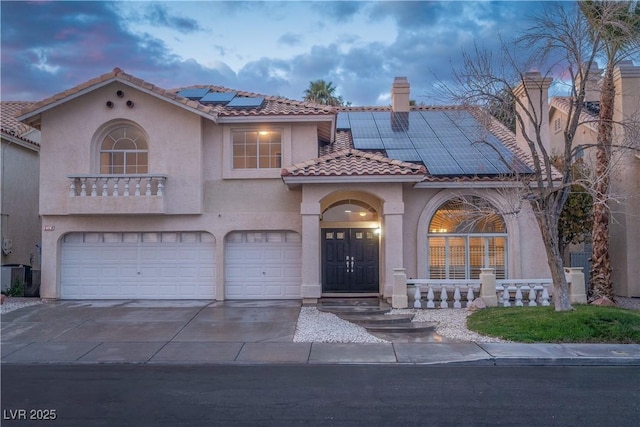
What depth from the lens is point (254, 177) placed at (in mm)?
16062

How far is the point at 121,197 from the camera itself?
50.4 ft

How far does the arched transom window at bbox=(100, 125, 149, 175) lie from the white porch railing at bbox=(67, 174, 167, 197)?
0.59 m

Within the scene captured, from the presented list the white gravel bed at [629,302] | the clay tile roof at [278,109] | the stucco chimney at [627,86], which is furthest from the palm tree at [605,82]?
the clay tile roof at [278,109]

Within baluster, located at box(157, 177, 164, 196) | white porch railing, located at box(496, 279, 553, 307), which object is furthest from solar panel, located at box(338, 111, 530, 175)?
baluster, located at box(157, 177, 164, 196)

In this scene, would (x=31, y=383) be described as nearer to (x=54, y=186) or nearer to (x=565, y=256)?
(x=54, y=186)

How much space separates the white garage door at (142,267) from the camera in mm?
16234

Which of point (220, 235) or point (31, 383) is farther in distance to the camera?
point (220, 235)

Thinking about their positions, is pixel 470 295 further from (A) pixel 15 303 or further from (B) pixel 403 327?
(A) pixel 15 303

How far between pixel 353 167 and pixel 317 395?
27.1ft

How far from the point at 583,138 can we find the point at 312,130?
1107 centimetres

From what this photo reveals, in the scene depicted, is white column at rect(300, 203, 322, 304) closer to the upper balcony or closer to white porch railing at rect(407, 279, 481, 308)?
white porch railing at rect(407, 279, 481, 308)

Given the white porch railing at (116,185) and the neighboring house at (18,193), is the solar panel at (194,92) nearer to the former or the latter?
the white porch railing at (116,185)

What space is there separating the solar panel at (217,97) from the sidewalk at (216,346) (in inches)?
271

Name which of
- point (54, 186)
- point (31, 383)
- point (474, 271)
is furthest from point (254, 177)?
point (31, 383)
